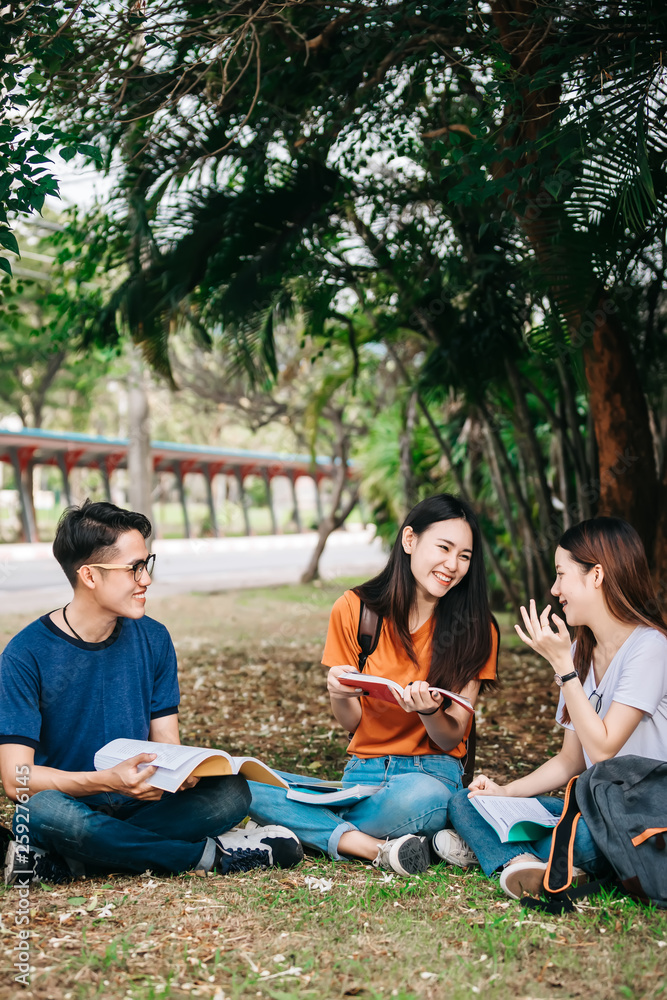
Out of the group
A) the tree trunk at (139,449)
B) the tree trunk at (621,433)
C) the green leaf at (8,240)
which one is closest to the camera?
the green leaf at (8,240)

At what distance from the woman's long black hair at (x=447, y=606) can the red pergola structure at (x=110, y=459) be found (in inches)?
421

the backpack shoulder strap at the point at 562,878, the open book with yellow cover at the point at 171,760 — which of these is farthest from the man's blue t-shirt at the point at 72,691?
the backpack shoulder strap at the point at 562,878

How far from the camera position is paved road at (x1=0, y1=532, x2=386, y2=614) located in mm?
14219

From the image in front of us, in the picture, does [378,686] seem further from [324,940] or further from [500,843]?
[324,940]

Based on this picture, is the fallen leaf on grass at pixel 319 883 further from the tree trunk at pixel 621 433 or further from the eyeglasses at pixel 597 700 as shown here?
the tree trunk at pixel 621 433

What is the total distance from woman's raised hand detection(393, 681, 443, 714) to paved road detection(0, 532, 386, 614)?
382 inches

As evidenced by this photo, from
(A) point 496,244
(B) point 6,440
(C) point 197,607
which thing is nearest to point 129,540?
(A) point 496,244

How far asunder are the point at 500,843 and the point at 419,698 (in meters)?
0.54

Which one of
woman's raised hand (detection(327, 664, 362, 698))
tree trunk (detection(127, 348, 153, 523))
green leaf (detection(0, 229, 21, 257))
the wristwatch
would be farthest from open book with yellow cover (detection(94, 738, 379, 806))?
tree trunk (detection(127, 348, 153, 523))

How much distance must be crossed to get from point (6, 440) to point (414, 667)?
48.0ft

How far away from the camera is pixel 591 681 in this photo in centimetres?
291

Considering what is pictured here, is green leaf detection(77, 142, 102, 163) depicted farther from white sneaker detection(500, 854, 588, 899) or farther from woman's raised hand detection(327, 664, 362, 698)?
white sneaker detection(500, 854, 588, 899)

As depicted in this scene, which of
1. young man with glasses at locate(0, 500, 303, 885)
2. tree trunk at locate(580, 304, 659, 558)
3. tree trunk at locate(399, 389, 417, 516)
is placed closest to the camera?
young man with glasses at locate(0, 500, 303, 885)

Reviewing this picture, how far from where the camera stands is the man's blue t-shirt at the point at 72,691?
109 inches
